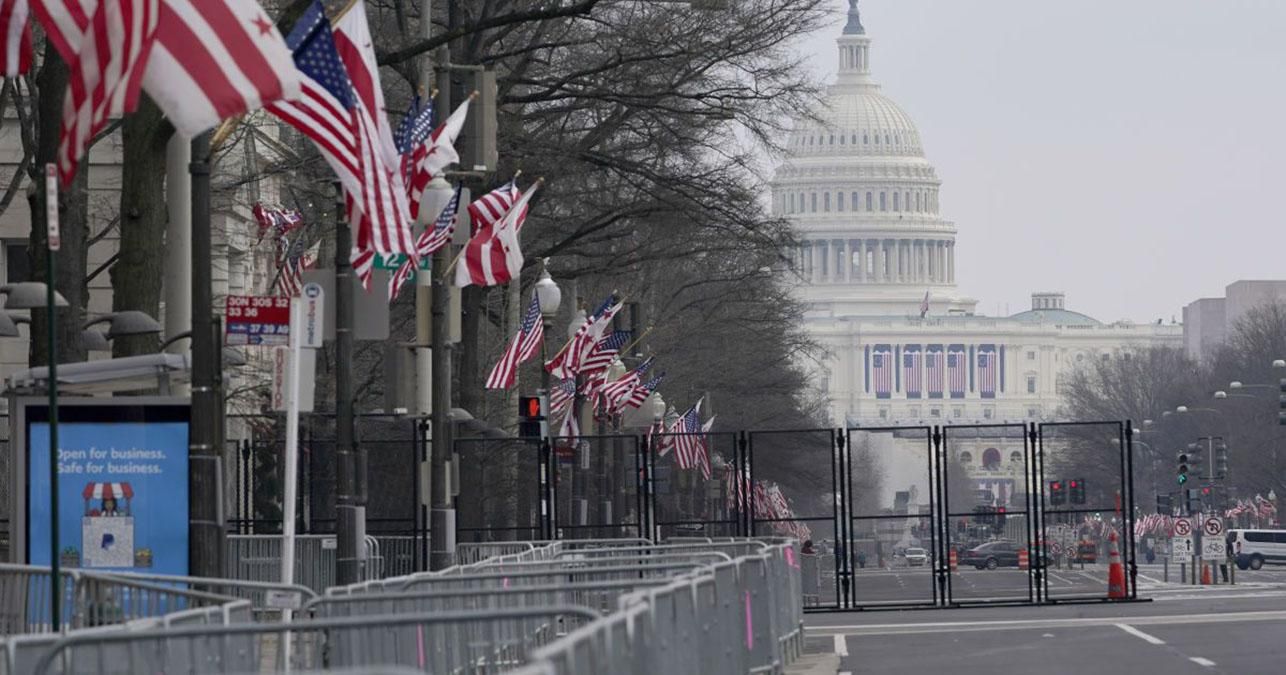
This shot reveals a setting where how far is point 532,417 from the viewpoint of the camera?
36.0m

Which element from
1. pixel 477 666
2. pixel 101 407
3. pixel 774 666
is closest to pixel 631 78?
pixel 774 666

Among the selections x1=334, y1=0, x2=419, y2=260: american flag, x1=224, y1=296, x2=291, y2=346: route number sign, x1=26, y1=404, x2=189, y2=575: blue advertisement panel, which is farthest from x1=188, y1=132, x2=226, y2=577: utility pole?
x1=224, y1=296, x2=291, y2=346: route number sign

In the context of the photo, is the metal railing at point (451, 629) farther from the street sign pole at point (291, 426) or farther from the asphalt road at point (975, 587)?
the asphalt road at point (975, 587)

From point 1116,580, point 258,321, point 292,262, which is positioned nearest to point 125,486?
point 258,321

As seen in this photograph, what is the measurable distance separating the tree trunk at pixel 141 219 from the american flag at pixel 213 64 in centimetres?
925

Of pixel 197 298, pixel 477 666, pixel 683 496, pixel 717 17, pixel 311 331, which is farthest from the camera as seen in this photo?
pixel 683 496

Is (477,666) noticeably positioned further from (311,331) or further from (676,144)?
(676,144)

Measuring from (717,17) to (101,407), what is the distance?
762 inches

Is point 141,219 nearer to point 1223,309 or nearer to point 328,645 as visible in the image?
point 328,645

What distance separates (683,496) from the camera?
203 feet

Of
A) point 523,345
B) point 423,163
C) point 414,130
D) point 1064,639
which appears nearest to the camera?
point 423,163

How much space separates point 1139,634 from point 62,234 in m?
13.0

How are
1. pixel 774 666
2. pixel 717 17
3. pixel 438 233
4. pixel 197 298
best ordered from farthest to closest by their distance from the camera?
pixel 717 17
pixel 438 233
pixel 774 666
pixel 197 298

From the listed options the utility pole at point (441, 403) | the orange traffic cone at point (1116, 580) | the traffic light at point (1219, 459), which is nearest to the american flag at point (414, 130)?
the utility pole at point (441, 403)
